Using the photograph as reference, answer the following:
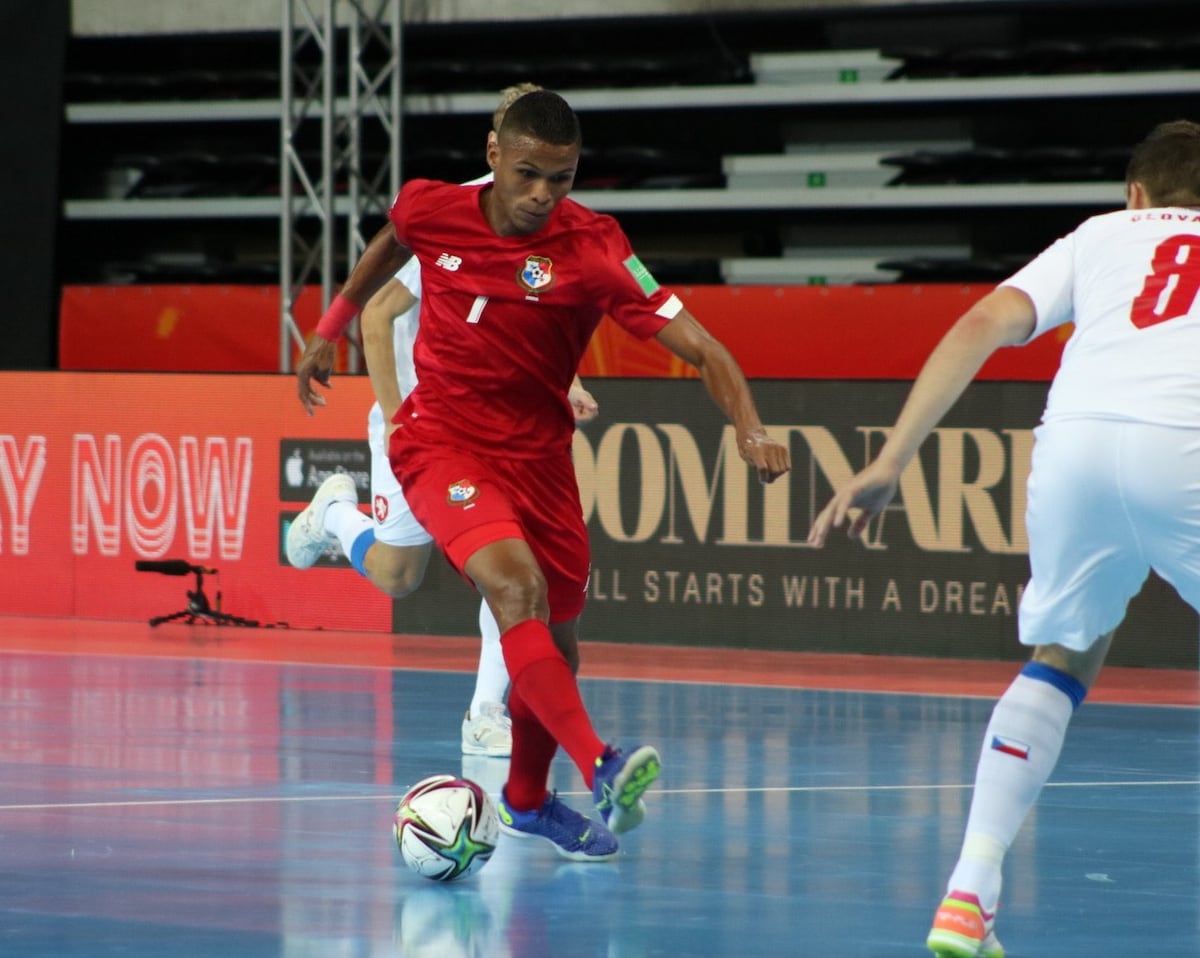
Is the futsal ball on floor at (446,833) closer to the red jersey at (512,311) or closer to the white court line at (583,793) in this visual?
the red jersey at (512,311)

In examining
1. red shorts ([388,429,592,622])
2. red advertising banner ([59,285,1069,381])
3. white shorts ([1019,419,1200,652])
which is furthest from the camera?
red advertising banner ([59,285,1069,381])

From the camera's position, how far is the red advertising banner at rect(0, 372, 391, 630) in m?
13.7

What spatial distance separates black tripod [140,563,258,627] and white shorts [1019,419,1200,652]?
9671 millimetres

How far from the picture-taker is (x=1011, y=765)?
4688 mm

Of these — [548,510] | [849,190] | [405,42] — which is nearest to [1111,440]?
[548,510]

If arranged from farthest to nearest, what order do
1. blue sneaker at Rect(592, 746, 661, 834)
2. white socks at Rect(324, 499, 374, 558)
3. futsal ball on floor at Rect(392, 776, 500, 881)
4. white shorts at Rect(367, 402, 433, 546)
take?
white socks at Rect(324, 499, 374, 558) → white shorts at Rect(367, 402, 433, 546) → futsal ball on floor at Rect(392, 776, 500, 881) → blue sneaker at Rect(592, 746, 661, 834)

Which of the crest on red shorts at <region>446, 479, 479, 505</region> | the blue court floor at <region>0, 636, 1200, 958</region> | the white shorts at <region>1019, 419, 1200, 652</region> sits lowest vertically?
the blue court floor at <region>0, 636, 1200, 958</region>

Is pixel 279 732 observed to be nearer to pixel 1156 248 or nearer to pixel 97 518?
pixel 1156 248

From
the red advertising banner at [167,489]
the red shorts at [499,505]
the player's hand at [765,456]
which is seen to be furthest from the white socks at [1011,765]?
the red advertising banner at [167,489]

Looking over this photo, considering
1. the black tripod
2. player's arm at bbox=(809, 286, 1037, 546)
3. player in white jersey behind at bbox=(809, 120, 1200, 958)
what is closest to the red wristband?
player in white jersey behind at bbox=(809, 120, 1200, 958)

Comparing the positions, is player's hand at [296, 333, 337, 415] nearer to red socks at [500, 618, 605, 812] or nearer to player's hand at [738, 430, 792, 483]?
red socks at [500, 618, 605, 812]

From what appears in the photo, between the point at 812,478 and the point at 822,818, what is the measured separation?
593cm

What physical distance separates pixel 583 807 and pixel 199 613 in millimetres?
7441

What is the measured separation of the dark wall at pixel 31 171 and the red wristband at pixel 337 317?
45.3 ft
